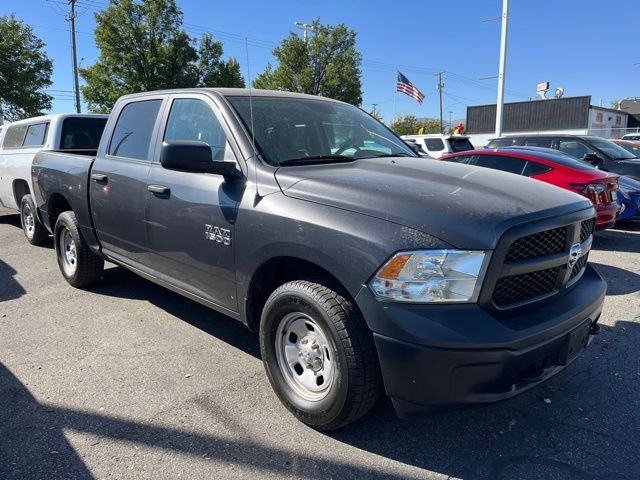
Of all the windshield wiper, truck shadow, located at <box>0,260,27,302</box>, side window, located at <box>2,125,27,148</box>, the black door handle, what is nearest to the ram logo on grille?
the windshield wiper

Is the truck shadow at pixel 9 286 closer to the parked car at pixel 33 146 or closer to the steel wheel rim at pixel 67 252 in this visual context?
the steel wheel rim at pixel 67 252

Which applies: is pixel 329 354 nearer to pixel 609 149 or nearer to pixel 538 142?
pixel 609 149

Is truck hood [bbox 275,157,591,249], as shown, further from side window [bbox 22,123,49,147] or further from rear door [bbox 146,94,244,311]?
side window [bbox 22,123,49,147]

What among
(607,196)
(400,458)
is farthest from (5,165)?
(607,196)

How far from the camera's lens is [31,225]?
747 cm

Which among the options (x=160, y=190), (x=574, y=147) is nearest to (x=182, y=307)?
(x=160, y=190)

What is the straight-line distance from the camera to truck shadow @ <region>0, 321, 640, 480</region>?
2412 mm

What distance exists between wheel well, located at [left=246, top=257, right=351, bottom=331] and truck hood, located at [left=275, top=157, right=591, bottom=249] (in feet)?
1.33

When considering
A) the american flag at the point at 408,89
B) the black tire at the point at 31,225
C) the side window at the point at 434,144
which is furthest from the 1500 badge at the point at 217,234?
the american flag at the point at 408,89

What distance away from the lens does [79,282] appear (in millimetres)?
5152

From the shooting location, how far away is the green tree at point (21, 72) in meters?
22.5

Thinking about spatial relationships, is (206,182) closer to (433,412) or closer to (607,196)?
(433,412)

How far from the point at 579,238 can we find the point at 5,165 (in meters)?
8.69

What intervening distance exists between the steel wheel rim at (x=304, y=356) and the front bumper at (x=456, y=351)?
423mm
